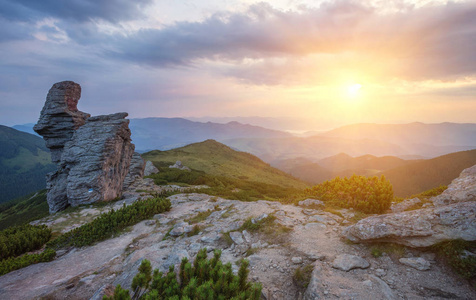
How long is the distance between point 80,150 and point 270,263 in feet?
79.5

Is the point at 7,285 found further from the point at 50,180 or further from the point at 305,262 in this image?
the point at 50,180

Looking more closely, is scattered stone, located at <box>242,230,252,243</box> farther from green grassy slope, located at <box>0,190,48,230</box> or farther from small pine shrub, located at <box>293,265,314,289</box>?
green grassy slope, located at <box>0,190,48,230</box>

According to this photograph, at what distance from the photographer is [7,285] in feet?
28.7

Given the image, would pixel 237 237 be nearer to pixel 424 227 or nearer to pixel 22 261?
pixel 424 227

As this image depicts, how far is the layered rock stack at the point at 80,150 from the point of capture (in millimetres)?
21516

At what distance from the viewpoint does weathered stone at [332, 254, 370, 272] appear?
7.09m

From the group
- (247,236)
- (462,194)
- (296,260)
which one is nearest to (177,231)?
(247,236)

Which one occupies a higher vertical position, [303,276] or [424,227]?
[424,227]

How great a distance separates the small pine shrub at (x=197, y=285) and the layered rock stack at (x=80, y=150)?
1921cm

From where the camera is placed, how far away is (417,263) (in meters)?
6.88

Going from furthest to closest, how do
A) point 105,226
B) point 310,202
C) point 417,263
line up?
point 310,202 → point 105,226 → point 417,263

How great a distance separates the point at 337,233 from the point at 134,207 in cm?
1444

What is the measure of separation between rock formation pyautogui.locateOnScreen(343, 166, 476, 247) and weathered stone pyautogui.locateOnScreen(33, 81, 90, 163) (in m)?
32.9

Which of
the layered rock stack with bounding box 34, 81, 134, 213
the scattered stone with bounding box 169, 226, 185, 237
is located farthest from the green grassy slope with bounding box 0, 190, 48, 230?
the scattered stone with bounding box 169, 226, 185, 237
